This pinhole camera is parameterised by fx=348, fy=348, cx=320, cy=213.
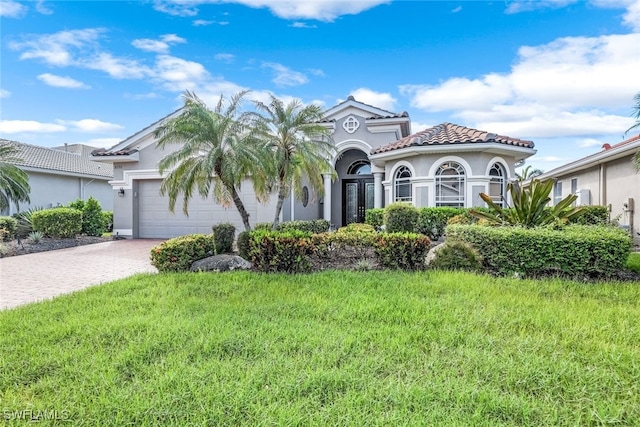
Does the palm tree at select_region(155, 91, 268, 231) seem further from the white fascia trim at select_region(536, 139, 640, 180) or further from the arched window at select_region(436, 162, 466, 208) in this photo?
the white fascia trim at select_region(536, 139, 640, 180)

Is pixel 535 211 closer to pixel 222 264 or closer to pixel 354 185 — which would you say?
pixel 222 264

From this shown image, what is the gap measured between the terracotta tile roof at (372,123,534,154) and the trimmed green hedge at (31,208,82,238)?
1507cm

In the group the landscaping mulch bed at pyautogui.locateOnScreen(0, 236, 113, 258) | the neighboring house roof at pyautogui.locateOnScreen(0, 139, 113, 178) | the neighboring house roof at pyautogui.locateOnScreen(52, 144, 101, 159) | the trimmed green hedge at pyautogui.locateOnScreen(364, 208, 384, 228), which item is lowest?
the landscaping mulch bed at pyautogui.locateOnScreen(0, 236, 113, 258)

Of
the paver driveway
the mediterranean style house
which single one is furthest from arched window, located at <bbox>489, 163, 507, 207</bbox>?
the paver driveway

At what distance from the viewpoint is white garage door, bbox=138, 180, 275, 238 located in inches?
713

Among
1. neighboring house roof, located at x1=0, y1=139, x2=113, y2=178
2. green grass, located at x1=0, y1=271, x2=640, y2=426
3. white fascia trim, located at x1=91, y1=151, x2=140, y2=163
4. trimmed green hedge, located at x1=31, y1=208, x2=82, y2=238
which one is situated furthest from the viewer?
neighboring house roof, located at x1=0, y1=139, x2=113, y2=178

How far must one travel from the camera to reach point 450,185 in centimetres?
1494

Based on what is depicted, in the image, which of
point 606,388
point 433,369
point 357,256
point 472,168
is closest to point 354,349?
point 433,369

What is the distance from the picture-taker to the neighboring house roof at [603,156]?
1350 cm

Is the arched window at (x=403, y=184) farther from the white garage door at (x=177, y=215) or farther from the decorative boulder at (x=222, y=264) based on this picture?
the decorative boulder at (x=222, y=264)

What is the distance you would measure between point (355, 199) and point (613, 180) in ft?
41.8

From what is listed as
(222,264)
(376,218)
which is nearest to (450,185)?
(376,218)

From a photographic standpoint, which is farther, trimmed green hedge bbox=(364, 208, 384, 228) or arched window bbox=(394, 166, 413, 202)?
trimmed green hedge bbox=(364, 208, 384, 228)

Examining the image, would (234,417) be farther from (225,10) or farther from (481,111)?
(481,111)
